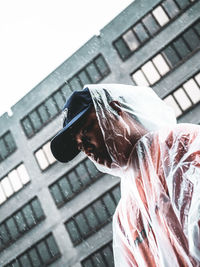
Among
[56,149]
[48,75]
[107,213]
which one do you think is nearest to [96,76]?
[48,75]

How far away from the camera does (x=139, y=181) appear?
5.62 ft

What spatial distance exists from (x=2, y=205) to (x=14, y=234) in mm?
2149

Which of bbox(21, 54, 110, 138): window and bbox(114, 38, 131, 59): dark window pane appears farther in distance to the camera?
bbox(21, 54, 110, 138): window

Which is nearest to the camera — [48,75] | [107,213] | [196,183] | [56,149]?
[196,183]

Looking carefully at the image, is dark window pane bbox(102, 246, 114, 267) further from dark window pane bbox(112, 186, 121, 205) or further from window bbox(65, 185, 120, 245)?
dark window pane bbox(112, 186, 121, 205)

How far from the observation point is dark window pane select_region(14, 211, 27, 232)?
17.5 metres

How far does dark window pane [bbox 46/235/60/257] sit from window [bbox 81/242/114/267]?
6.03 feet

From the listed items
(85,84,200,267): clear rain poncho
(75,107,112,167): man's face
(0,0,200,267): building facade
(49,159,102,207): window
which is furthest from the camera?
(49,159,102,207): window

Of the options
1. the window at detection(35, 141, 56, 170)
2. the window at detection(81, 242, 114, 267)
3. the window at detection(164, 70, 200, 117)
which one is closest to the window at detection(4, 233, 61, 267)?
the window at detection(81, 242, 114, 267)

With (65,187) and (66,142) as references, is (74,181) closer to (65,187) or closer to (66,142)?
(65,187)

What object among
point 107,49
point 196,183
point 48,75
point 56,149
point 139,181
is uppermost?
point 48,75

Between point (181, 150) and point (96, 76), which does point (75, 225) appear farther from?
point (181, 150)

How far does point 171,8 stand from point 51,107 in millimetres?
9662

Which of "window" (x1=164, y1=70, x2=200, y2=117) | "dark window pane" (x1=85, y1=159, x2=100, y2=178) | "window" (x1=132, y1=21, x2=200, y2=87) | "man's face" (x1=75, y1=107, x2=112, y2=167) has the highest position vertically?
"window" (x1=132, y1=21, x2=200, y2=87)
